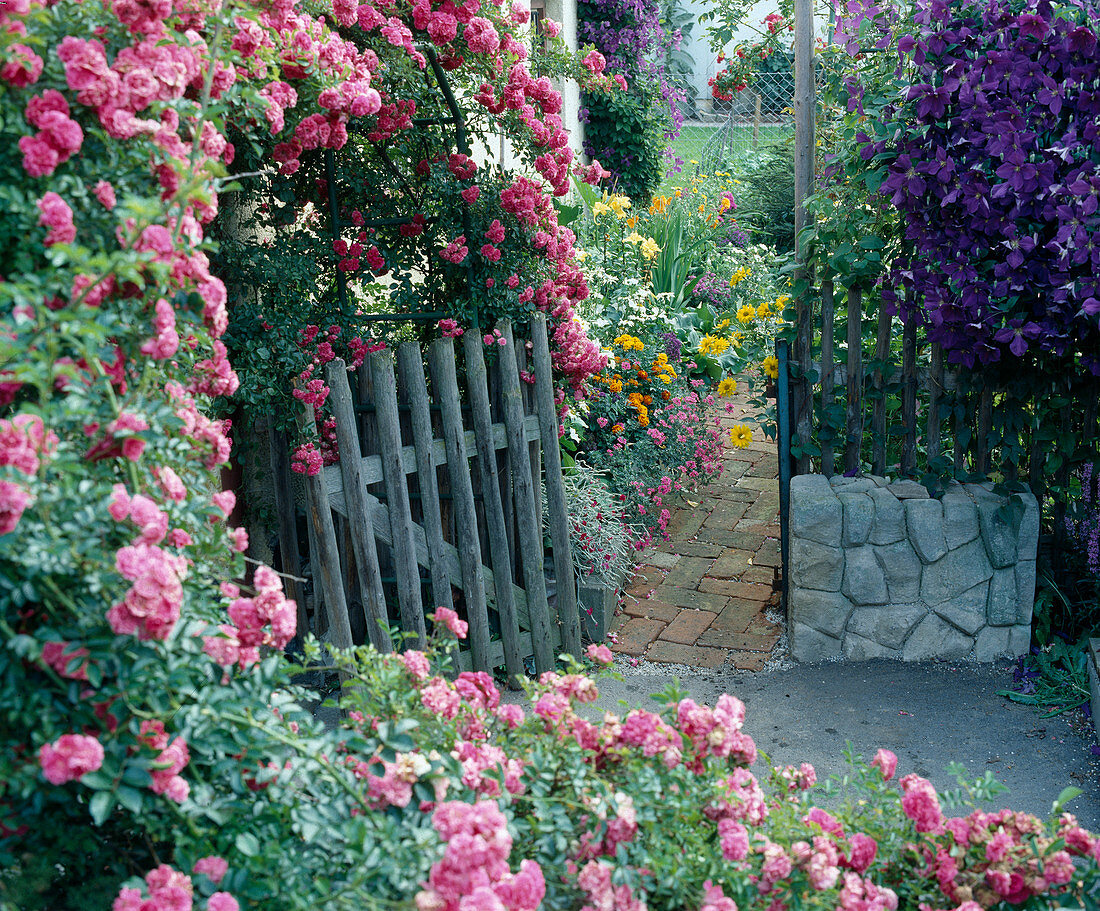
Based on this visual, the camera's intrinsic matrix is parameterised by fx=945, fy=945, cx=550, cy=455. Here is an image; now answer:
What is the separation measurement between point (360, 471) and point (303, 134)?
1.03m

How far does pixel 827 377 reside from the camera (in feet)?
12.2

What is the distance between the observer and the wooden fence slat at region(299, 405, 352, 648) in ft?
9.63

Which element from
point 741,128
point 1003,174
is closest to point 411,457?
point 1003,174

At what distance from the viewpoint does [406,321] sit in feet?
11.5

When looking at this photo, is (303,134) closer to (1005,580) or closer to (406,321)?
(406,321)

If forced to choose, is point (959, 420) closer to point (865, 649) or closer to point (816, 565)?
point (816, 565)

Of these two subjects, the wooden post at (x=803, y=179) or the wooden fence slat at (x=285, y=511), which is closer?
the wooden fence slat at (x=285, y=511)

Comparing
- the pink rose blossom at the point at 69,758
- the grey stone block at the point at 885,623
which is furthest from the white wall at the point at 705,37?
the pink rose blossom at the point at 69,758

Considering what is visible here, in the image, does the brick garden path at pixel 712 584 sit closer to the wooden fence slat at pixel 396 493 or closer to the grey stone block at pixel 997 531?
the grey stone block at pixel 997 531

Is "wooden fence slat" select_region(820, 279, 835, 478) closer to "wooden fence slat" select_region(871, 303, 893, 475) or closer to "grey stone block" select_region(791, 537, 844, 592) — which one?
"wooden fence slat" select_region(871, 303, 893, 475)

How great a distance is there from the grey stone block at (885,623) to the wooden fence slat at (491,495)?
128 cm

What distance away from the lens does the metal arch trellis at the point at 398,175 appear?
314cm

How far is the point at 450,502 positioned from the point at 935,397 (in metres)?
1.86

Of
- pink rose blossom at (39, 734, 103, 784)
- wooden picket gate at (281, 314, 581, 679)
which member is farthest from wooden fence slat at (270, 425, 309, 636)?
pink rose blossom at (39, 734, 103, 784)
